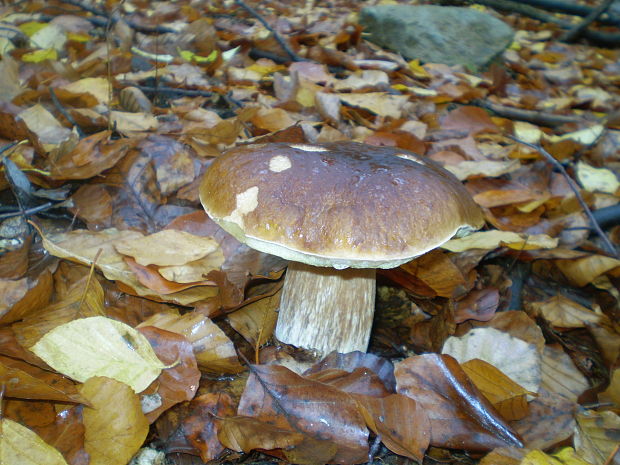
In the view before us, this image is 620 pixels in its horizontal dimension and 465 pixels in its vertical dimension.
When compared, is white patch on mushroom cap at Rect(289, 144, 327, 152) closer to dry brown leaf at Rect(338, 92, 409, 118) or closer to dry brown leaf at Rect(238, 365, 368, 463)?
dry brown leaf at Rect(238, 365, 368, 463)

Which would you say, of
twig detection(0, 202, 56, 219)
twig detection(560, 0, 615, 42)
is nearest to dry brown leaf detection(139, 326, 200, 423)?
twig detection(0, 202, 56, 219)

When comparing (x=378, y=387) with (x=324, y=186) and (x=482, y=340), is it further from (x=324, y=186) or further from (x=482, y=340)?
(x=324, y=186)

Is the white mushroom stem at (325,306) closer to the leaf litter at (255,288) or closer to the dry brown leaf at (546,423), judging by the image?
the leaf litter at (255,288)

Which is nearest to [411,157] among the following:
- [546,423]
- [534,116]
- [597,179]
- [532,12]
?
[546,423]

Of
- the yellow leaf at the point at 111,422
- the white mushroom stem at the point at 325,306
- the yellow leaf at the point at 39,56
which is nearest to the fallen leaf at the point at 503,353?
the white mushroom stem at the point at 325,306

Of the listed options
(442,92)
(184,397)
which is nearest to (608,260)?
(184,397)

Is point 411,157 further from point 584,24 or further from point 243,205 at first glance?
point 584,24
